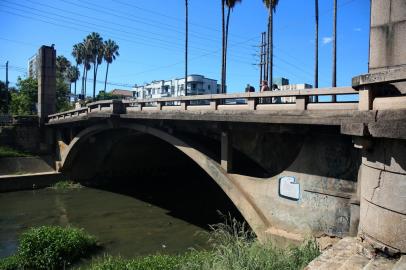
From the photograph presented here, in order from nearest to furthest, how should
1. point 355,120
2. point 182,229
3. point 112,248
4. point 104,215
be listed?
point 355,120 → point 112,248 → point 182,229 → point 104,215

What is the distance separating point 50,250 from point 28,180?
16.0 meters

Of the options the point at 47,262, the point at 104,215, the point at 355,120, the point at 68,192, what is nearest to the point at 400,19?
the point at 355,120

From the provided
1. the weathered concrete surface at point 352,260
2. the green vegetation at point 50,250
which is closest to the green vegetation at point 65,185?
the green vegetation at point 50,250

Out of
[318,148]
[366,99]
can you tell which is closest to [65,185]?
[318,148]

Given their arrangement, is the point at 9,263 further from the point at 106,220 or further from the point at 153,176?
the point at 153,176

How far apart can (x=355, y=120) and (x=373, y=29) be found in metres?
1.74

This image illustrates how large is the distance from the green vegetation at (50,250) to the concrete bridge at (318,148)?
537 cm

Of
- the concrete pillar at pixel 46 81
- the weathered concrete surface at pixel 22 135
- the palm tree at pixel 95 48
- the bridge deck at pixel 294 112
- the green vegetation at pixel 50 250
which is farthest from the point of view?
the palm tree at pixel 95 48

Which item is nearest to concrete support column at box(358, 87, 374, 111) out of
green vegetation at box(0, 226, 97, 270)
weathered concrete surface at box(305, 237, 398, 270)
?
weathered concrete surface at box(305, 237, 398, 270)

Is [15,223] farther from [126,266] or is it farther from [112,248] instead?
[126,266]

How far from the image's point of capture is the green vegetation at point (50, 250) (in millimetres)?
12016

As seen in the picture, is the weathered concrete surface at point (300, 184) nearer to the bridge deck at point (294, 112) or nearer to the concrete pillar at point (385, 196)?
the bridge deck at point (294, 112)

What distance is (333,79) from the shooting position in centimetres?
2289

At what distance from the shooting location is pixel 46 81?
32.7 meters
